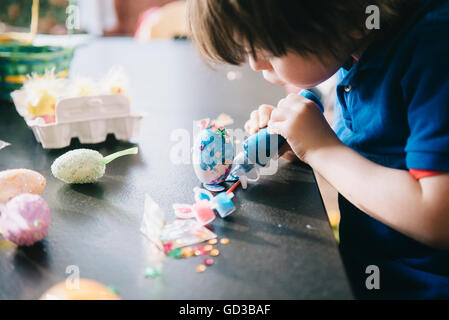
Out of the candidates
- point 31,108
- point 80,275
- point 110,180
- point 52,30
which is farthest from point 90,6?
point 80,275

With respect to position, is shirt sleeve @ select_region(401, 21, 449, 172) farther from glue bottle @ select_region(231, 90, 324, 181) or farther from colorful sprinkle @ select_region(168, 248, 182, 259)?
colorful sprinkle @ select_region(168, 248, 182, 259)

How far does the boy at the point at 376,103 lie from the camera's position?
524 millimetres

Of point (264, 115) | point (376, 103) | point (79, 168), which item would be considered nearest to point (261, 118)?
point (264, 115)

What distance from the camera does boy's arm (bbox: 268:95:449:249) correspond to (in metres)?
0.52

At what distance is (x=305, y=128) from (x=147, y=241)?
0.30 m

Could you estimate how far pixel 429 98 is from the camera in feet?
1.74

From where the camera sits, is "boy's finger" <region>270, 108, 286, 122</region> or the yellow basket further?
the yellow basket

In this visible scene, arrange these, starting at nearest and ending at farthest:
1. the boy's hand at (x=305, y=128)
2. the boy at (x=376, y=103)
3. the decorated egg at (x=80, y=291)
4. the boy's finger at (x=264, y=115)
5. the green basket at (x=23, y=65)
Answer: the decorated egg at (x=80, y=291), the boy at (x=376, y=103), the boy's hand at (x=305, y=128), the boy's finger at (x=264, y=115), the green basket at (x=23, y=65)

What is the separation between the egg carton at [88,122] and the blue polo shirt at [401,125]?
43 centimetres

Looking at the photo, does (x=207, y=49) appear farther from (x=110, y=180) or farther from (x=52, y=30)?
(x=52, y=30)

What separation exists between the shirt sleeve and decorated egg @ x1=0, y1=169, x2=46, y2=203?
1.77ft

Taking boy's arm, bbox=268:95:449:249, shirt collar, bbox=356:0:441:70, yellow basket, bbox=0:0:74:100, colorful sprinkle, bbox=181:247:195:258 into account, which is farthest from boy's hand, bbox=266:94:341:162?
yellow basket, bbox=0:0:74:100

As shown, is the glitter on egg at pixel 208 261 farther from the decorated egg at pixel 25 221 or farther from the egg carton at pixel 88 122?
the egg carton at pixel 88 122

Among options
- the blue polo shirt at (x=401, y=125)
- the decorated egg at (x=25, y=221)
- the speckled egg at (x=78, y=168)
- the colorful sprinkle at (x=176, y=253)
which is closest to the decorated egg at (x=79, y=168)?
the speckled egg at (x=78, y=168)
